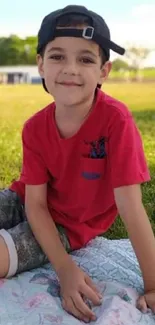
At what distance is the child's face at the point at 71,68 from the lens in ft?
5.73

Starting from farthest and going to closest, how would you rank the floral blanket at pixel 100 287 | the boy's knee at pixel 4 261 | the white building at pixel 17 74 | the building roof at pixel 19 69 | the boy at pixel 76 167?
the building roof at pixel 19 69 → the white building at pixel 17 74 → the boy's knee at pixel 4 261 → the boy at pixel 76 167 → the floral blanket at pixel 100 287

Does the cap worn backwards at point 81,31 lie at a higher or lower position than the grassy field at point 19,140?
higher

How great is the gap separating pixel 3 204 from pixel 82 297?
1.82ft

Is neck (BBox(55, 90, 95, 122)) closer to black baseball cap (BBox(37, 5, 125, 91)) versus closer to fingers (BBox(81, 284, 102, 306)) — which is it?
black baseball cap (BBox(37, 5, 125, 91))

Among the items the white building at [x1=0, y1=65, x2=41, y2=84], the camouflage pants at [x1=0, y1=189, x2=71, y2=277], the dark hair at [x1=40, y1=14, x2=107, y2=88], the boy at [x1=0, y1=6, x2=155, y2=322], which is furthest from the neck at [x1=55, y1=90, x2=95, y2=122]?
the white building at [x1=0, y1=65, x2=41, y2=84]

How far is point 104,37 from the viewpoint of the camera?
1782 millimetres

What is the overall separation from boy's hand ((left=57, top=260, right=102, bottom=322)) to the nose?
57 cm

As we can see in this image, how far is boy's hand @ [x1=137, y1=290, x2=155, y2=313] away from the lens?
1.68 meters

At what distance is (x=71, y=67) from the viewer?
1739mm

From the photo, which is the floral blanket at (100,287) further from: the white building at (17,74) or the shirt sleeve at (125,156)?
the white building at (17,74)

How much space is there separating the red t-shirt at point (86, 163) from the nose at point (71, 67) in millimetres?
168

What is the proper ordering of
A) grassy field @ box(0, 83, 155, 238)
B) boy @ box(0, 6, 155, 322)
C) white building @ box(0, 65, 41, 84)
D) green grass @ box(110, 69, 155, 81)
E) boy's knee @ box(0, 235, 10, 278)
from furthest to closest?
white building @ box(0, 65, 41, 84) → green grass @ box(110, 69, 155, 81) → grassy field @ box(0, 83, 155, 238) → boy's knee @ box(0, 235, 10, 278) → boy @ box(0, 6, 155, 322)

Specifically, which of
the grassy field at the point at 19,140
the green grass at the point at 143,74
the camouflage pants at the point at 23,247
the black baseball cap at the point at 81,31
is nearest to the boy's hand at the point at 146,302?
the camouflage pants at the point at 23,247

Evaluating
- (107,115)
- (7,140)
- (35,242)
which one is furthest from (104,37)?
(7,140)
